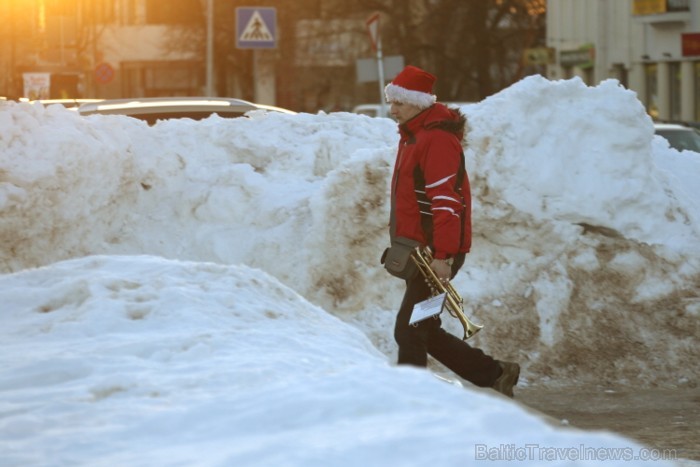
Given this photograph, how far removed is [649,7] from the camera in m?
44.8

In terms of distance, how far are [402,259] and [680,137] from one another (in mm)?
12572

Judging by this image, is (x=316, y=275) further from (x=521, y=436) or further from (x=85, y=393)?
(x=521, y=436)

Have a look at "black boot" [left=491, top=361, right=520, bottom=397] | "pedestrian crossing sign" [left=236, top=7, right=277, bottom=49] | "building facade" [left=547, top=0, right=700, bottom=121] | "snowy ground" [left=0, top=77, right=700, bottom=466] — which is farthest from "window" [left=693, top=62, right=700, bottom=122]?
"black boot" [left=491, top=361, right=520, bottom=397]

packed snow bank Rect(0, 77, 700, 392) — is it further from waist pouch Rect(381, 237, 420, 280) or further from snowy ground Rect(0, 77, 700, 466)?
waist pouch Rect(381, 237, 420, 280)

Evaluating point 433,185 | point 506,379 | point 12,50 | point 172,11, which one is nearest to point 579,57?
point 12,50

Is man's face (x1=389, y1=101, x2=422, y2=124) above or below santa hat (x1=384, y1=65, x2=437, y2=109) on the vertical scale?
below

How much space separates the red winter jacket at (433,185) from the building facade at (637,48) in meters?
32.9

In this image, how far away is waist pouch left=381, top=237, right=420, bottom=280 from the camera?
7.84 meters

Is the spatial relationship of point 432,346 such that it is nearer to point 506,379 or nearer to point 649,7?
point 506,379

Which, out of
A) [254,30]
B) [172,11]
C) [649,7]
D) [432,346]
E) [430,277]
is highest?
[172,11]

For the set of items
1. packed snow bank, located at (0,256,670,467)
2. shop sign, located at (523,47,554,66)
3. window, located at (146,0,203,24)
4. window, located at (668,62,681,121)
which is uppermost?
window, located at (146,0,203,24)

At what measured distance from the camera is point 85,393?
5.34m

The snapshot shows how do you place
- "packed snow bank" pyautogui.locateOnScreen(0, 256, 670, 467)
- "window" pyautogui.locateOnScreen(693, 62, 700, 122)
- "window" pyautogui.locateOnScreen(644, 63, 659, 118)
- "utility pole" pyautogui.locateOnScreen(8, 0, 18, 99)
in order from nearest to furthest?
"packed snow bank" pyautogui.locateOnScreen(0, 256, 670, 467) → "window" pyautogui.locateOnScreen(693, 62, 700, 122) → "window" pyautogui.locateOnScreen(644, 63, 659, 118) → "utility pole" pyautogui.locateOnScreen(8, 0, 18, 99)

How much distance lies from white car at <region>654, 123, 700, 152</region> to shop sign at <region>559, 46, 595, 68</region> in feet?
102
